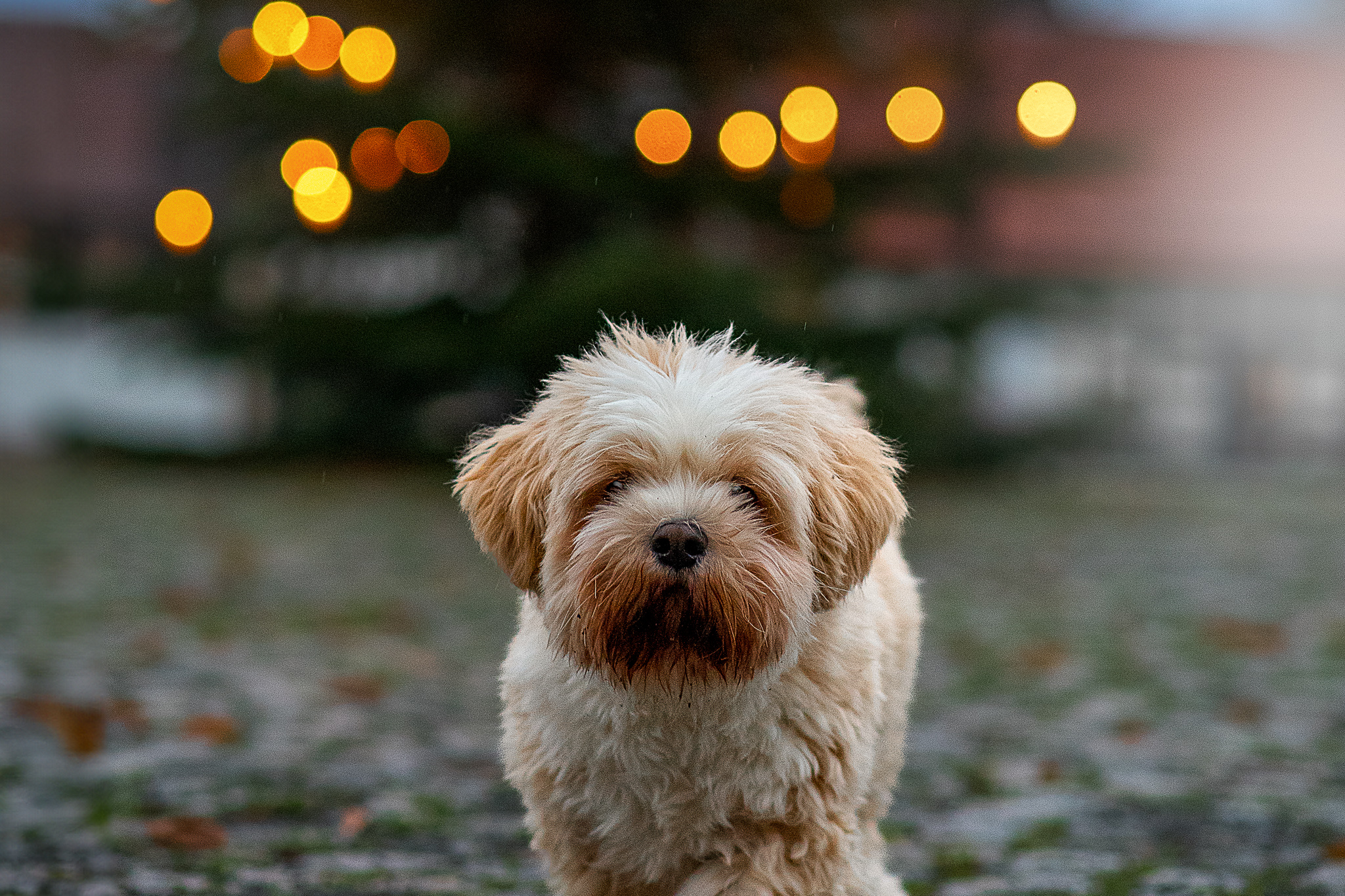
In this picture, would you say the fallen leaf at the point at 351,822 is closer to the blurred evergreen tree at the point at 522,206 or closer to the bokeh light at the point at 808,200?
the blurred evergreen tree at the point at 522,206

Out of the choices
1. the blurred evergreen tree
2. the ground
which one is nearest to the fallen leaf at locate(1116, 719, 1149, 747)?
the ground

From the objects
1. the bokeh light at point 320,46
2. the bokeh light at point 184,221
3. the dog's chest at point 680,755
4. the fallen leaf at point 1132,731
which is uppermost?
the bokeh light at point 320,46

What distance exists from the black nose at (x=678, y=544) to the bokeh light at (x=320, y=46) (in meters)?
15.5

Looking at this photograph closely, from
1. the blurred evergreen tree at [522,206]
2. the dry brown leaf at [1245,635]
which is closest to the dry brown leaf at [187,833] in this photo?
the dry brown leaf at [1245,635]

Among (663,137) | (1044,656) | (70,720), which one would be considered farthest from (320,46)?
(70,720)

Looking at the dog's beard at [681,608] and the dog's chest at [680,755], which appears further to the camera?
the dog's chest at [680,755]

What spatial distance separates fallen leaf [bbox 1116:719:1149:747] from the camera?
5855 millimetres

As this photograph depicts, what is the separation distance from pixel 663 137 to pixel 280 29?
4.80m

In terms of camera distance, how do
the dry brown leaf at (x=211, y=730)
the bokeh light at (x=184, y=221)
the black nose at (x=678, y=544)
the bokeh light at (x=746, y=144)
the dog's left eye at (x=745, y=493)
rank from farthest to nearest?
the bokeh light at (x=184, y=221), the bokeh light at (x=746, y=144), the dry brown leaf at (x=211, y=730), the dog's left eye at (x=745, y=493), the black nose at (x=678, y=544)

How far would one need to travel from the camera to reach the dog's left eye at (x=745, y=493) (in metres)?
3.03

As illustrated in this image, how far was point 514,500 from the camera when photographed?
10.5ft

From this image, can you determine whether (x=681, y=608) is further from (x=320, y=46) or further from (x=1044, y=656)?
(x=320, y=46)

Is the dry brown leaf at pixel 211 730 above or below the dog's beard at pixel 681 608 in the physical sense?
below

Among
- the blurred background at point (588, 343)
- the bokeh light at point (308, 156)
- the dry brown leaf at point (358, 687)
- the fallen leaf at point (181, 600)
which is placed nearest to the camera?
the blurred background at point (588, 343)
